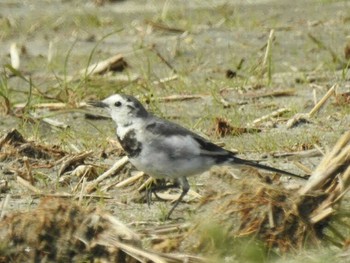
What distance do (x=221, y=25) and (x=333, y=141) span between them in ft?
15.4

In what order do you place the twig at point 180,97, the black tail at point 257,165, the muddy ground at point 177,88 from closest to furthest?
the black tail at point 257,165 < the muddy ground at point 177,88 < the twig at point 180,97

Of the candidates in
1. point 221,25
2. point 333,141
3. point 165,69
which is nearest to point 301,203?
point 333,141

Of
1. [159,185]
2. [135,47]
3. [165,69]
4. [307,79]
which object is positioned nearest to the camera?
[159,185]

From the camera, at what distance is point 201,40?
437 inches

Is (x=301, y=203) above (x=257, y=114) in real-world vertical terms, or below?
below

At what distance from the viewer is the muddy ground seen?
20.7ft

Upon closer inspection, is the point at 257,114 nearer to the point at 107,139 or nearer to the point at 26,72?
the point at 107,139

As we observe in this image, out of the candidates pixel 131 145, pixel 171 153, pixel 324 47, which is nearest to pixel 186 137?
pixel 171 153

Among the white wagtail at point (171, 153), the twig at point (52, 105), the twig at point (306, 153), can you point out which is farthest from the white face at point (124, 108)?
the twig at point (52, 105)

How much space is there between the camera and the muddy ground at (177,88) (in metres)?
6.31

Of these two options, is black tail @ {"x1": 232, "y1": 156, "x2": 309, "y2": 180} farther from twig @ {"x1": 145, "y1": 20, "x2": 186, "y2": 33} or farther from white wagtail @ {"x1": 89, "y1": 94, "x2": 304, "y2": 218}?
twig @ {"x1": 145, "y1": 20, "x2": 186, "y2": 33}

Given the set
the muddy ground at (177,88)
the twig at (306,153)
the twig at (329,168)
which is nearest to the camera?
the twig at (329,168)

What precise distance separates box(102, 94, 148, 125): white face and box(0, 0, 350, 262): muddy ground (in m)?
0.39

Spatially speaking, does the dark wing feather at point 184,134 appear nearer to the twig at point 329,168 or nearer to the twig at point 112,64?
the twig at point 329,168
